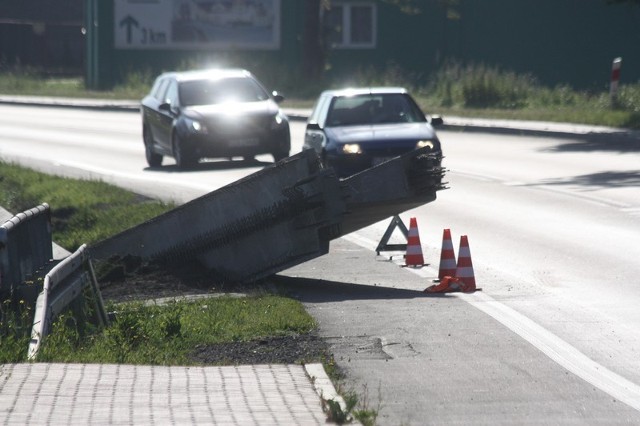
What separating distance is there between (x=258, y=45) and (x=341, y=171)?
37720mm

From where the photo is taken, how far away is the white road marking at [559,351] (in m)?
7.86

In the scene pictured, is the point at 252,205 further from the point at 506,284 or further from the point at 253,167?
the point at 253,167

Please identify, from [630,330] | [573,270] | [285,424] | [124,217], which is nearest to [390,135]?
[124,217]

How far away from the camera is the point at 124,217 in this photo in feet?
55.7

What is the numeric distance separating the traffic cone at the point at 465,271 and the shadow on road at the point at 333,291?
31 centimetres

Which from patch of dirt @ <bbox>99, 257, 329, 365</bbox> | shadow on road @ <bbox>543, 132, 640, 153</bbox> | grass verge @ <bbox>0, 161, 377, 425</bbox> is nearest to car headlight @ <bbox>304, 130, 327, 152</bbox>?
shadow on road @ <bbox>543, 132, 640, 153</bbox>

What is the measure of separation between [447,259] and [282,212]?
152 centimetres

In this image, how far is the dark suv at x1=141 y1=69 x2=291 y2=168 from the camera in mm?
24812

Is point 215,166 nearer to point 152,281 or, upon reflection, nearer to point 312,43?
point 152,281

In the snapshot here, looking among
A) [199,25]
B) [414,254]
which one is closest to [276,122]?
[414,254]

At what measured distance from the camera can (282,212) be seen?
12.3 meters

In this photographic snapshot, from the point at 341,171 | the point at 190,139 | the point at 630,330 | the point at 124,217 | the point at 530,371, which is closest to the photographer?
the point at 530,371

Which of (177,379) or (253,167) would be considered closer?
(177,379)

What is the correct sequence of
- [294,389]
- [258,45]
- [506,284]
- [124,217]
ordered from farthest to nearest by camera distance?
[258,45] < [124,217] < [506,284] < [294,389]
